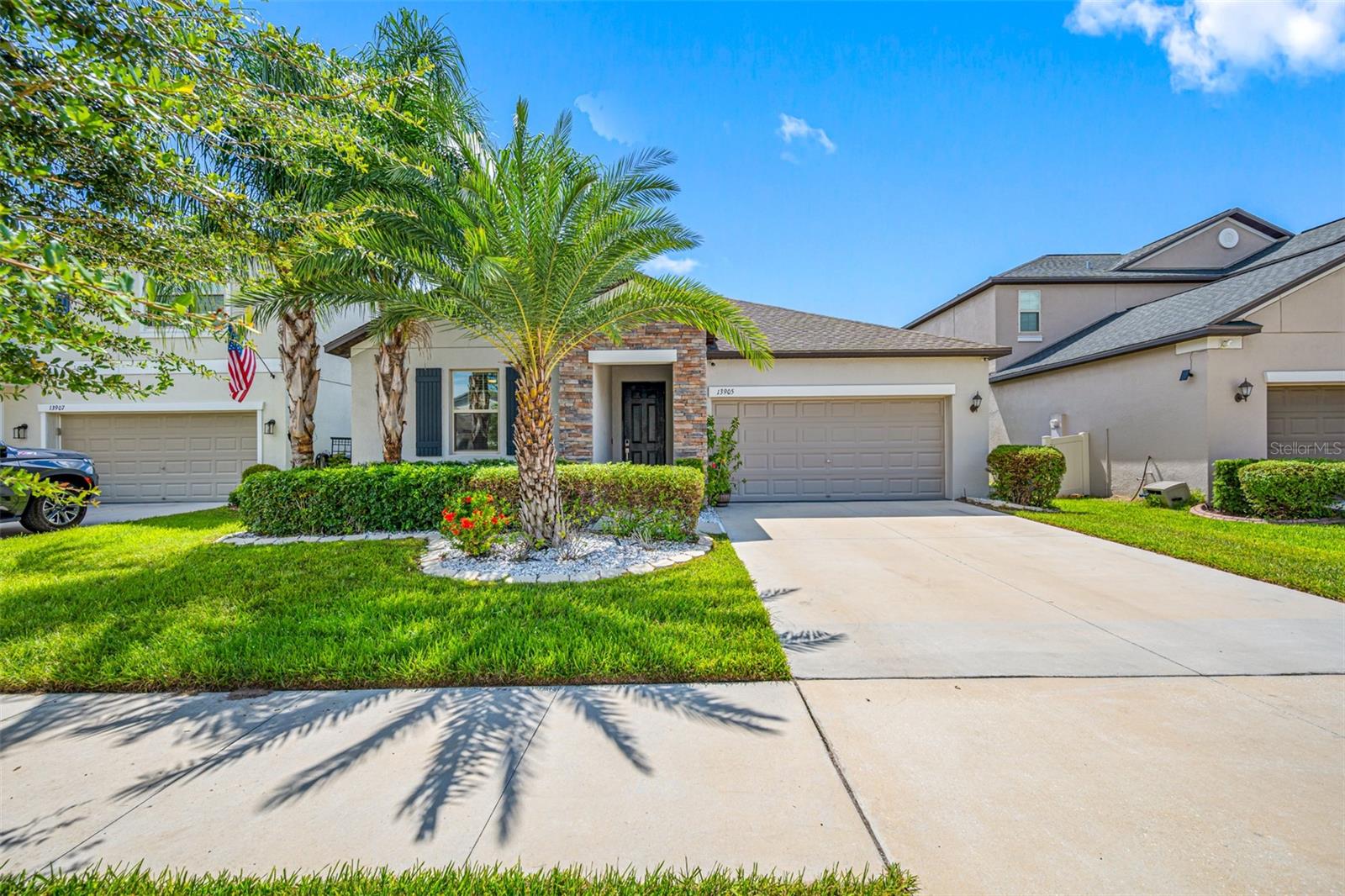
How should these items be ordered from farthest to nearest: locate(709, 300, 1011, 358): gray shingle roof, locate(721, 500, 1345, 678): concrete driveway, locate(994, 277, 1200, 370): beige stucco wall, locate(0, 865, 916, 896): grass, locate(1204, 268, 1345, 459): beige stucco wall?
locate(994, 277, 1200, 370): beige stucco wall → locate(709, 300, 1011, 358): gray shingle roof → locate(1204, 268, 1345, 459): beige stucco wall → locate(721, 500, 1345, 678): concrete driveway → locate(0, 865, 916, 896): grass

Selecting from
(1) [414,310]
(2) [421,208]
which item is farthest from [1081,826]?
(2) [421,208]

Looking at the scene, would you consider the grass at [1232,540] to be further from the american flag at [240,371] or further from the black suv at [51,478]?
the black suv at [51,478]

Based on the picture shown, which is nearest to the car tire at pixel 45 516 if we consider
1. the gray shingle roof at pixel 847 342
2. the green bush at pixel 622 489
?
the green bush at pixel 622 489

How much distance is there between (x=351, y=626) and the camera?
450cm

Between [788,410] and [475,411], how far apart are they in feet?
21.7

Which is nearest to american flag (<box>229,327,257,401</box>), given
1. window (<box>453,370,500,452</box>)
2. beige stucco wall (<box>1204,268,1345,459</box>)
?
window (<box>453,370,500,452</box>)

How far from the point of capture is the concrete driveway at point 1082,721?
219cm

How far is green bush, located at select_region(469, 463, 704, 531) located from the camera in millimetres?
8078

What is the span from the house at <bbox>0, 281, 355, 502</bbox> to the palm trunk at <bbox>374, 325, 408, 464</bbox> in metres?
4.46

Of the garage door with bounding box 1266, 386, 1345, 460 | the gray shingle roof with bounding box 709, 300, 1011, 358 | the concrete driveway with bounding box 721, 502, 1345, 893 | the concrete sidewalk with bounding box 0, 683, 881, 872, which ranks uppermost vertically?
the gray shingle roof with bounding box 709, 300, 1011, 358

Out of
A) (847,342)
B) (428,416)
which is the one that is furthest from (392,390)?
(847,342)

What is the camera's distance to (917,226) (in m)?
14.3

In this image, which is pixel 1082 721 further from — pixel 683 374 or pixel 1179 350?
pixel 1179 350

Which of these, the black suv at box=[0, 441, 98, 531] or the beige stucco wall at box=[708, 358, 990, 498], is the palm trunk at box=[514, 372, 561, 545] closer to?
the beige stucco wall at box=[708, 358, 990, 498]
